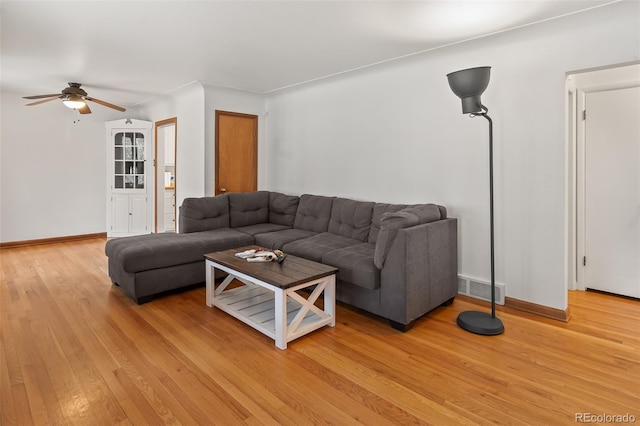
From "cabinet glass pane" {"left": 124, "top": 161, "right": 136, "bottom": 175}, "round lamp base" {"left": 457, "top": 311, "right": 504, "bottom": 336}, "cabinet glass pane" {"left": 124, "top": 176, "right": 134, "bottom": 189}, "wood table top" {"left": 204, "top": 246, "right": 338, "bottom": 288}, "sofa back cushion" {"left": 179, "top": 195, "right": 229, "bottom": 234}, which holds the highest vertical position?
"cabinet glass pane" {"left": 124, "top": 161, "right": 136, "bottom": 175}

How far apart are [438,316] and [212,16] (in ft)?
10.0

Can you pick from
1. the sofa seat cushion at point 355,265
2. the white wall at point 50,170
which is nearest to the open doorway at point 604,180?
the sofa seat cushion at point 355,265

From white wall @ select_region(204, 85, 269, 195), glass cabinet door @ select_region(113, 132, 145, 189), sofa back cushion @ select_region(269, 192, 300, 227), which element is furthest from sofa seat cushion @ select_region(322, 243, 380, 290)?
glass cabinet door @ select_region(113, 132, 145, 189)

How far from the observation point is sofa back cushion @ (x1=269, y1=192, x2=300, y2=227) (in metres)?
4.74

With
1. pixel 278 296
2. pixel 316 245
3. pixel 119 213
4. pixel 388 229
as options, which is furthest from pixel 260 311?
pixel 119 213

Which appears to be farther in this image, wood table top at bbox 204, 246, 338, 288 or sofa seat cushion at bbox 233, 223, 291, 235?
sofa seat cushion at bbox 233, 223, 291, 235

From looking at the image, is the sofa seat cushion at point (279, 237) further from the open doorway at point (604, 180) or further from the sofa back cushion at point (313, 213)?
the open doorway at point (604, 180)

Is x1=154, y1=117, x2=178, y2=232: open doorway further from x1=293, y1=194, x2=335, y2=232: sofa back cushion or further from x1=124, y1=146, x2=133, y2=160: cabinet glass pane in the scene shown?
x1=293, y1=194, x2=335, y2=232: sofa back cushion

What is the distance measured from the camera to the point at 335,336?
266 centimetres

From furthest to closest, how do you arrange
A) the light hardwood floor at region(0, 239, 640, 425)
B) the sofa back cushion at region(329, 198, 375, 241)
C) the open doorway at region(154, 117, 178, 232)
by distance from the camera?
the open doorway at region(154, 117, 178, 232), the sofa back cushion at region(329, 198, 375, 241), the light hardwood floor at region(0, 239, 640, 425)

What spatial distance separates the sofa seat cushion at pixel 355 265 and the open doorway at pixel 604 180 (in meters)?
2.04

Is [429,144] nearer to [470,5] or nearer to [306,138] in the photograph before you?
[470,5]

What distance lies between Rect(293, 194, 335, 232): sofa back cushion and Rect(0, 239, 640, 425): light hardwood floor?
1273 mm

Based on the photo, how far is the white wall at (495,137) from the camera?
2855 millimetres
